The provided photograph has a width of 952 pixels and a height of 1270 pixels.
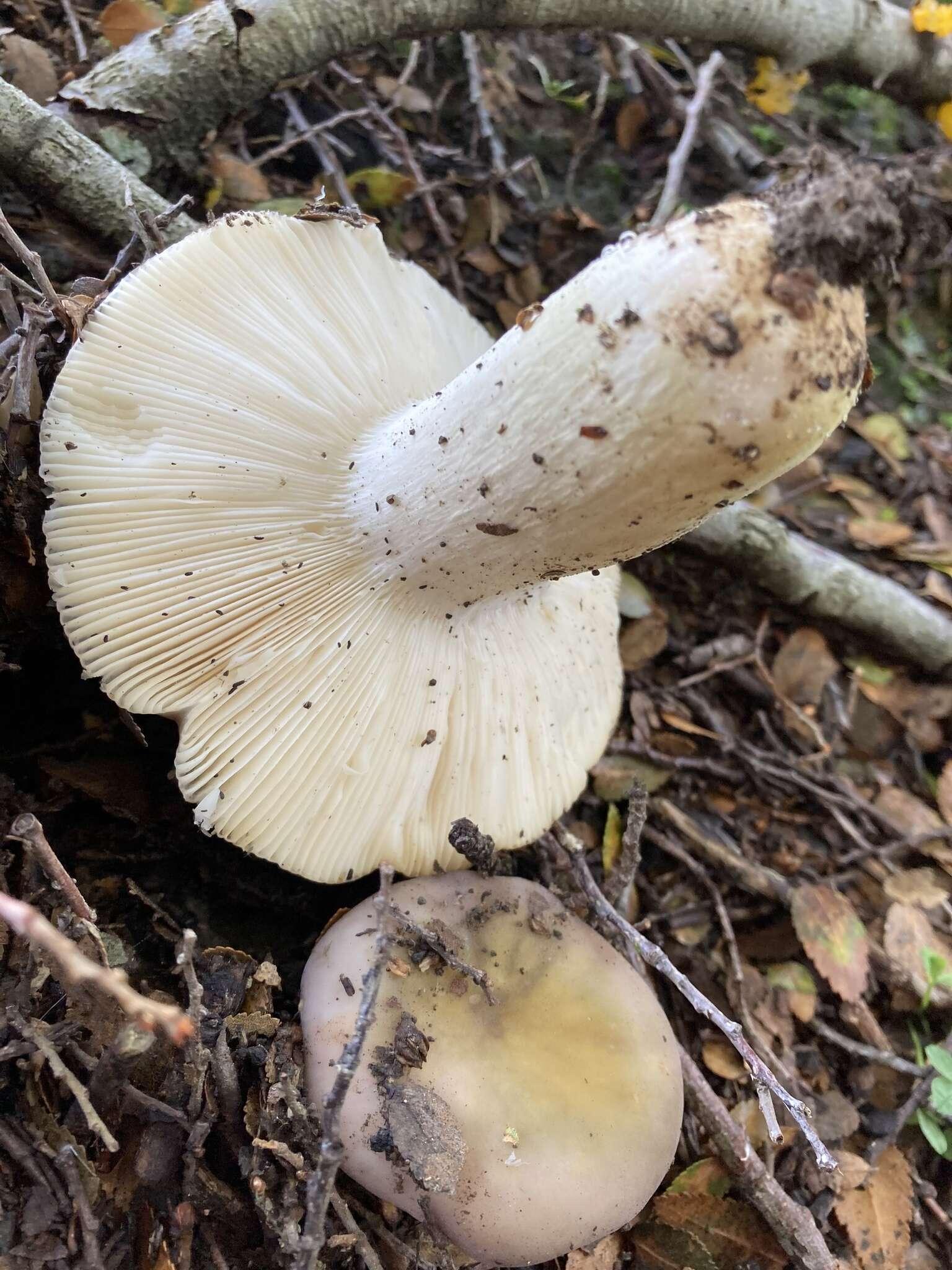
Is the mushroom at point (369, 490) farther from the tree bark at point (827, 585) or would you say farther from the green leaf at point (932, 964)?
the green leaf at point (932, 964)

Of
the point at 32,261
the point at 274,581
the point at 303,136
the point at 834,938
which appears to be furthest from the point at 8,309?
the point at 834,938

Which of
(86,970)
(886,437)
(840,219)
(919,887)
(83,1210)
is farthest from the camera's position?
(886,437)

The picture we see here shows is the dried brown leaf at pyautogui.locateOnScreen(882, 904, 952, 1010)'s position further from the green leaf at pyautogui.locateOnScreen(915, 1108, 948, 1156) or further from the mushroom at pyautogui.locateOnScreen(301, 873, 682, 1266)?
the mushroom at pyautogui.locateOnScreen(301, 873, 682, 1266)

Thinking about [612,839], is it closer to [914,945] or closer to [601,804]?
[601,804]

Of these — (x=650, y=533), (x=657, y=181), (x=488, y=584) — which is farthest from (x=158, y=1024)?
(x=657, y=181)

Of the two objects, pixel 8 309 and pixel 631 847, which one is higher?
pixel 8 309

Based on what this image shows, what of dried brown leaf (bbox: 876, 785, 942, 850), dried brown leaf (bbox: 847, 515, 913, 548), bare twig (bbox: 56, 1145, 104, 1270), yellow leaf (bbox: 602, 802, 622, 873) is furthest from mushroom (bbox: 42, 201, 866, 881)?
dried brown leaf (bbox: 847, 515, 913, 548)
